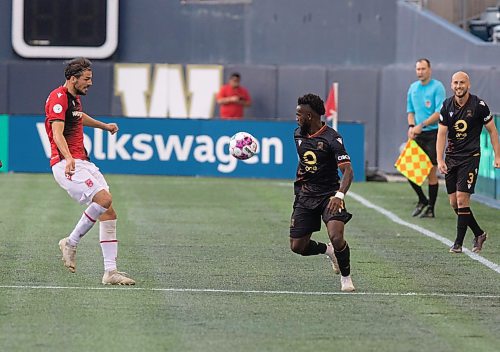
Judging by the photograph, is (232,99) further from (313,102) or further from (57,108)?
(313,102)

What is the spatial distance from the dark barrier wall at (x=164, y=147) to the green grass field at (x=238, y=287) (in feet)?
19.5

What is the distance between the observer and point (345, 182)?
10.6m

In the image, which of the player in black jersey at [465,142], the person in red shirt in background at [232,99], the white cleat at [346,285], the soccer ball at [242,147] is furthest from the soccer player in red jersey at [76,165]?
the person in red shirt in background at [232,99]

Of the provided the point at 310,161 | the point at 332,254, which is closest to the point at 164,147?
the point at 332,254

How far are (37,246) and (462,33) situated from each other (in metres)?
15.6

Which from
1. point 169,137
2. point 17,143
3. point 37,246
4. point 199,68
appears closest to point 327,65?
point 199,68

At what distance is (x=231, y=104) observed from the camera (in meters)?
27.4

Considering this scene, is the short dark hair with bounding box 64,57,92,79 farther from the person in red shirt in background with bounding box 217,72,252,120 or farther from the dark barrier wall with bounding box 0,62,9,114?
the dark barrier wall with bounding box 0,62,9,114

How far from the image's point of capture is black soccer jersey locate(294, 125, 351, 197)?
1075 cm

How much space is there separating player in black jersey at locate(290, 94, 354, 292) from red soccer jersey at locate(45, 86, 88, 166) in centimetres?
A: 185

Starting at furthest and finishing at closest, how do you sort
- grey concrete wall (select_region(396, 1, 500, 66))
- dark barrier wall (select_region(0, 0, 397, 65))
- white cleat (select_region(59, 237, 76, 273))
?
dark barrier wall (select_region(0, 0, 397, 65))
grey concrete wall (select_region(396, 1, 500, 66))
white cleat (select_region(59, 237, 76, 273))

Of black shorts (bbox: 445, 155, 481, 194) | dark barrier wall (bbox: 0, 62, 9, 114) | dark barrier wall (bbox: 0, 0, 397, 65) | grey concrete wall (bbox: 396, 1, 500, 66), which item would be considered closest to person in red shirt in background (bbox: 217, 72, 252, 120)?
dark barrier wall (bbox: 0, 0, 397, 65)

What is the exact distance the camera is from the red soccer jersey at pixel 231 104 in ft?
89.9

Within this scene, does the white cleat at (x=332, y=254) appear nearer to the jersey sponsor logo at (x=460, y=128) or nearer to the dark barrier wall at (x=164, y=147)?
the jersey sponsor logo at (x=460, y=128)
